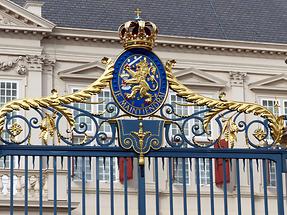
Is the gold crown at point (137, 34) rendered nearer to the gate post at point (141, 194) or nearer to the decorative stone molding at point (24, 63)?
the gate post at point (141, 194)

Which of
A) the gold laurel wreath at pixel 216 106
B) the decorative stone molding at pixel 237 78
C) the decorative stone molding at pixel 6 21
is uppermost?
the decorative stone molding at pixel 6 21

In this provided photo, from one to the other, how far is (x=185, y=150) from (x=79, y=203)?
13312 millimetres

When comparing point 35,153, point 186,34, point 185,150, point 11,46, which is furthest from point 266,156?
point 186,34

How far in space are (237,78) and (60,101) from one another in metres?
19.8

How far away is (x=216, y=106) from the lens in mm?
10703

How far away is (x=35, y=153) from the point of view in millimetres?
10242

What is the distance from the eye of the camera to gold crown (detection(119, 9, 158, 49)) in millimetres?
10438

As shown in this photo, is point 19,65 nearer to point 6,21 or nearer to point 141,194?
point 6,21

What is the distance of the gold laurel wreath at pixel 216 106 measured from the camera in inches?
414

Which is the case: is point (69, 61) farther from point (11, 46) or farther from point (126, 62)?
point (126, 62)

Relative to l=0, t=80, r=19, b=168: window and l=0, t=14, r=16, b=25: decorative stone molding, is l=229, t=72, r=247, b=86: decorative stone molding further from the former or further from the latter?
l=0, t=14, r=16, b=25: decorative stone molding

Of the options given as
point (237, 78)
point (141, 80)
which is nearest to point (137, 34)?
point (141, 80)

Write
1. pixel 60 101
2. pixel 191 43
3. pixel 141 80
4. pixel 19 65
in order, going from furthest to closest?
pixel 191 43
pixel 19 65
pixel 141 80
pixel 60 101

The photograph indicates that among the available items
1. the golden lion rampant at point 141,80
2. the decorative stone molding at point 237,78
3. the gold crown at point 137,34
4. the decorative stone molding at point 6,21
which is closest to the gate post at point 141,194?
the golden lion rampant at point 141,80
